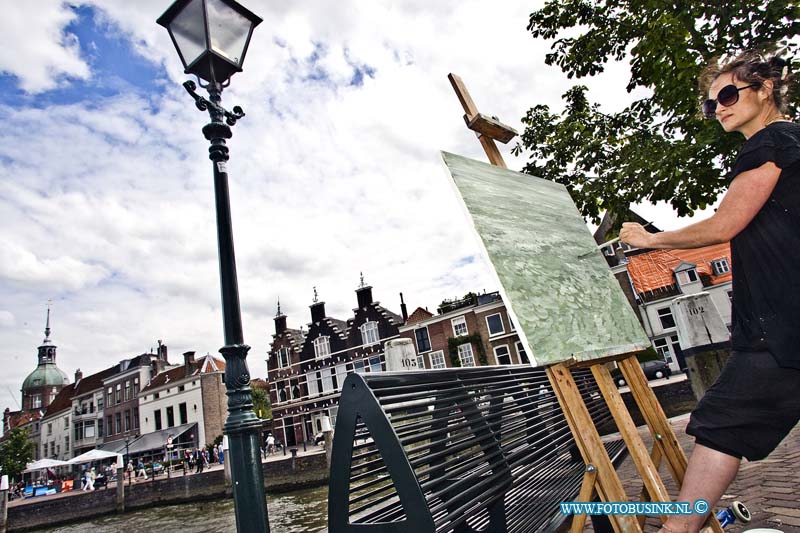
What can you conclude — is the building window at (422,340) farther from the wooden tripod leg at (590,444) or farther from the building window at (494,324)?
the wooden tripod leg at (590,444)

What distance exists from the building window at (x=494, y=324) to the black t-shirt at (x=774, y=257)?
2789 cm

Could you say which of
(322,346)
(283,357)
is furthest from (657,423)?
(283,357)

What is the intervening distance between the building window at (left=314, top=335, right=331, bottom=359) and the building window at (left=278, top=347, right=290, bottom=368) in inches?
113

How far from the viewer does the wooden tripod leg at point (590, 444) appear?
5.72 ft

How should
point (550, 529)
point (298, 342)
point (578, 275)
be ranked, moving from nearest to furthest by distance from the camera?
1. point (550, 529)
2. point (578, 275)
3. point (298, 342)

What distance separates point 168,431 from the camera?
3800cm

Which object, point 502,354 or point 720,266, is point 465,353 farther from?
point 720,266

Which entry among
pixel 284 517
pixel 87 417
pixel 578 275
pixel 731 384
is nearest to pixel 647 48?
pixel 578 275

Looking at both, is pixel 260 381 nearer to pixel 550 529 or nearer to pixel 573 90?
pixel 573 90

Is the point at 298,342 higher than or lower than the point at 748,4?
higher

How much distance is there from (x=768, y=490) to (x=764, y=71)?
3.01 meters

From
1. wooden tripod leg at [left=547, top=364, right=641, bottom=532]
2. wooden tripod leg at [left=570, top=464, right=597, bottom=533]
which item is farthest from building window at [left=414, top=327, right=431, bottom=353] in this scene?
wooden tripod leg at [left=570, top=464, right=597, bottom=533]

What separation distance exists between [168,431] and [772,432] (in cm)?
4432

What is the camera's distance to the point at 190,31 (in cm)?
311
